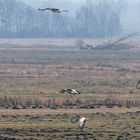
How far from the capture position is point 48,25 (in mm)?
163625

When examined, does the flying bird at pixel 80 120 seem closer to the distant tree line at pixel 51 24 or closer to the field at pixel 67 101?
the field at pixel 67 101

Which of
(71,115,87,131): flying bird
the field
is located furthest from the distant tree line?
(71,115,87,131): flying bird

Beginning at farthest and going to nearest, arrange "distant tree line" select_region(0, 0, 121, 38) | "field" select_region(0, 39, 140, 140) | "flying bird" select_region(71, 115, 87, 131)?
"distant tree line" select_region(0, 0, 121, 38) → "field" select_region(0, 39, 140, 140) → "flying bird" select_region(71, 115, 87, 131)

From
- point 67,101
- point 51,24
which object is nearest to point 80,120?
point 67,101

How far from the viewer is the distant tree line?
15025 cm

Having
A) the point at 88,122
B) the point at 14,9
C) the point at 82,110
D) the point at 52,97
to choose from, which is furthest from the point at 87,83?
the point at 14,9

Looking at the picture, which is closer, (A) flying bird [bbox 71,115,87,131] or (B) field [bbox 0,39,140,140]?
(A) flying bird [bbox 71,115,87,131]

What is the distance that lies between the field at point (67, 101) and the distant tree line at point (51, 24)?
3036 inches

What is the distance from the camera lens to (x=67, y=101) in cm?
4253

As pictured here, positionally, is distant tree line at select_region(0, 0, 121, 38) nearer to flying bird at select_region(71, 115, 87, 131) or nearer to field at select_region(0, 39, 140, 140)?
field at select_region(0, 39, 140, 140)

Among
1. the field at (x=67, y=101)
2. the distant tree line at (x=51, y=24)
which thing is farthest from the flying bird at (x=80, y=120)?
the distant tree line at (x=51, y=24)

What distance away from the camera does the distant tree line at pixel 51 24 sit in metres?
150

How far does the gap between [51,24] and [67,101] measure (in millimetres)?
122228

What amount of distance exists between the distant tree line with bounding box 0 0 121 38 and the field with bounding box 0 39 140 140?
77.1 m
